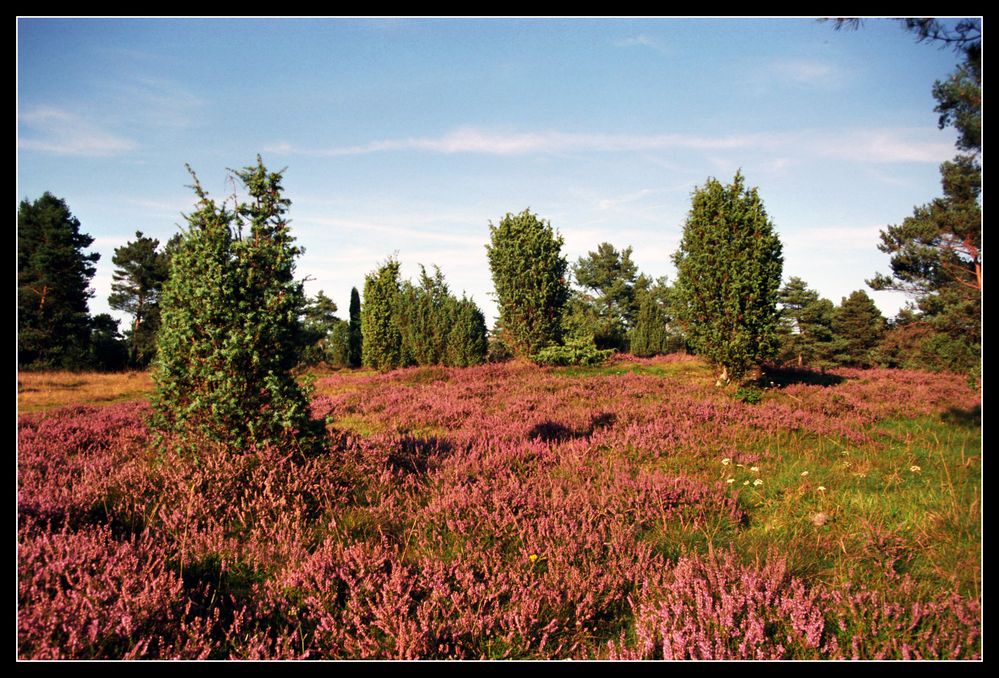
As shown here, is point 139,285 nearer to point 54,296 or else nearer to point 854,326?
point 54,296

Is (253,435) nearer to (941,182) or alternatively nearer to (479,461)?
(479,461)

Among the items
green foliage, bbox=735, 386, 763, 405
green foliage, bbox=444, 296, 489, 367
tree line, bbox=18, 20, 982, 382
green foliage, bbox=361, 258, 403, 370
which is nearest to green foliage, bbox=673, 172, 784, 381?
tree line, bbox=18, 20, 982, 382

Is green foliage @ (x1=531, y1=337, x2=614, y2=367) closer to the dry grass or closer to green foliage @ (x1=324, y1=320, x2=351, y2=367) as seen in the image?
the dry grass

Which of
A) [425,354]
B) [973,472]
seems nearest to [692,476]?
[973,472]

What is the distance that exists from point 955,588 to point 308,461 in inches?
202

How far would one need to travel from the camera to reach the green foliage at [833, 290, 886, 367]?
29.5 meters

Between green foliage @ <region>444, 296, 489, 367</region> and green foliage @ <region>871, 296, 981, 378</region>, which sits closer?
green foliage @ <region>871, 296, 981, 378</region>

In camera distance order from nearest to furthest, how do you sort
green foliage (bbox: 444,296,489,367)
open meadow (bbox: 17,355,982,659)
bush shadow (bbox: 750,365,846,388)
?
open meadow (bbox: 17,355,982,659) → bush shadow (bbox: 750,365,846,388) → green foliage (bbox: 444,296,489,367)

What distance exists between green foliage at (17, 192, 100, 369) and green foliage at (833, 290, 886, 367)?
37885 mm

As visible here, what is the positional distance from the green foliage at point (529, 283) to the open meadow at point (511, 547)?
15.9 metres

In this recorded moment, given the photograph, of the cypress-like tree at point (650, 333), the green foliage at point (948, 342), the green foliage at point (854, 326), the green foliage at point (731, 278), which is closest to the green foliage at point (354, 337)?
the cypress-like tree at point (650, 333)

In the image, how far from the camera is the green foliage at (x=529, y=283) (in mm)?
23172

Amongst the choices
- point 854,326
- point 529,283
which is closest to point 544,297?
point 529,283

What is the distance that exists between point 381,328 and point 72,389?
15.3 meters
